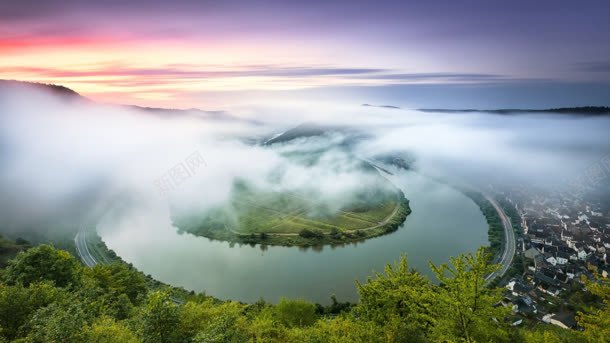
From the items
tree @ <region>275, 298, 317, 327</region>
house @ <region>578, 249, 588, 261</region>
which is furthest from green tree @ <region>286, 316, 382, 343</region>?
house @ <region>578, 249, 588, 261</region>

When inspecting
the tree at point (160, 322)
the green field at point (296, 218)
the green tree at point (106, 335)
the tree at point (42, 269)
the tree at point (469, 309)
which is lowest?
the green field at point (296, 218)

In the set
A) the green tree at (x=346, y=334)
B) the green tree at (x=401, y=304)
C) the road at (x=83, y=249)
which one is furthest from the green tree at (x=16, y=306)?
the road at (x=83, y=249)

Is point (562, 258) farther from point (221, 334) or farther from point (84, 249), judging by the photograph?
point (84, 249)

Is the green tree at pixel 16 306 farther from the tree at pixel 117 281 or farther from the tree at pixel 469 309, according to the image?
the tree at pixel 469 309

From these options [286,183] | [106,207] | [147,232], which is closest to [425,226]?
[286,183]

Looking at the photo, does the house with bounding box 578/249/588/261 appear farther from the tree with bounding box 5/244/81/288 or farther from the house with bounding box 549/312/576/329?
the tree with bounding box 5/244/81/288

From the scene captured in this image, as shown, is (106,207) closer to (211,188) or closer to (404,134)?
(211,188)
